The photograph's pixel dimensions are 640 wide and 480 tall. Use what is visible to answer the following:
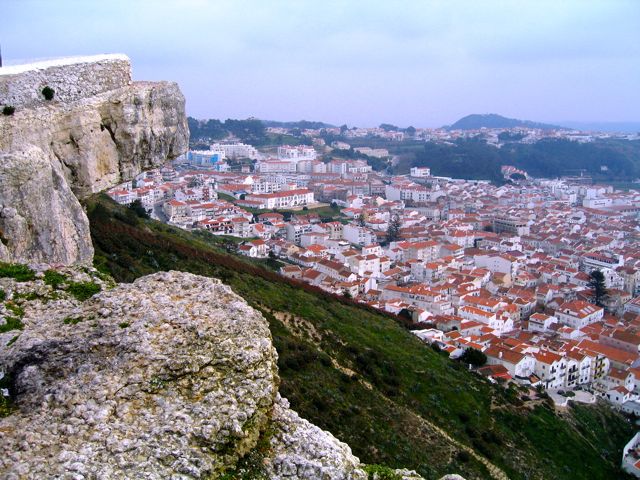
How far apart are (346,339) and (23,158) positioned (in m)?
15.7

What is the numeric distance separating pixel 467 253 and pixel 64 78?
154 ft

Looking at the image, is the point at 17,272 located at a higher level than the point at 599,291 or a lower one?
higher

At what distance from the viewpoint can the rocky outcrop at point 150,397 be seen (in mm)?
4266

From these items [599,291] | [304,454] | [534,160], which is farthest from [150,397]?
[534,160]

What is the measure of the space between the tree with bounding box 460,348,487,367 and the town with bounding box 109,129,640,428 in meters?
0.47

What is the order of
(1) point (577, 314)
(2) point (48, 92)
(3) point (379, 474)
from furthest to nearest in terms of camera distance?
(1) point (577, 314)
(2) point (48, 92)
(3) point (379, 474)

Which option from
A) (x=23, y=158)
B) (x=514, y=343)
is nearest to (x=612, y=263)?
(x=514, y=343)

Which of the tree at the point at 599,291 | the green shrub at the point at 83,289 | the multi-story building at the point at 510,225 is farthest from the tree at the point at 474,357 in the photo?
the multi-story building at the point at 510,225

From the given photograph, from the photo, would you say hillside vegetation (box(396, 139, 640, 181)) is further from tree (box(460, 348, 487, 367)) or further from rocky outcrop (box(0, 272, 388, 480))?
rocky outcrop (box(0, 272, 388, 480))

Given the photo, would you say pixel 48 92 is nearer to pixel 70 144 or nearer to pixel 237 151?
pixel 70 144

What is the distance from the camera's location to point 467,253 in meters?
52.6

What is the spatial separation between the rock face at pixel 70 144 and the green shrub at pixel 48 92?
0.08 meters

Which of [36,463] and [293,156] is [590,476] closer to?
[36,463]

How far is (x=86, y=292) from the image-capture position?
22.0ft
